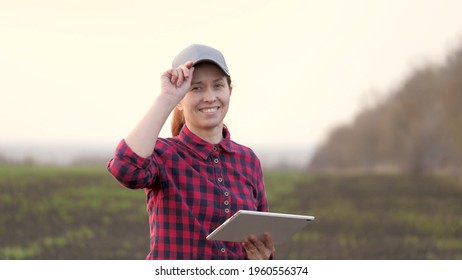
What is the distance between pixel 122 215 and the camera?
47.1 ft

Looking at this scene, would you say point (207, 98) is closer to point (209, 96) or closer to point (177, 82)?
point (209, 96)

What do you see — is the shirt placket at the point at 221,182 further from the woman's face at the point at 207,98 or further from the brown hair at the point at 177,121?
the brown hair at the point at 177,121

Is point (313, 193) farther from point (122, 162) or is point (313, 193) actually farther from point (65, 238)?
point (122, 162)

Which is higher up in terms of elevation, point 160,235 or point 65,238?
point 160,235

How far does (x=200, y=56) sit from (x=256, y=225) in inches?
20.8

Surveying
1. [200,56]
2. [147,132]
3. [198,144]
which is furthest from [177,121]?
[147,132]

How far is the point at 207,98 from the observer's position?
95.5 inches

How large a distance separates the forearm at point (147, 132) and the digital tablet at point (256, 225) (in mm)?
300

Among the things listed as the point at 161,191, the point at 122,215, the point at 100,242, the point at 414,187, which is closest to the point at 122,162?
the point at 161,191

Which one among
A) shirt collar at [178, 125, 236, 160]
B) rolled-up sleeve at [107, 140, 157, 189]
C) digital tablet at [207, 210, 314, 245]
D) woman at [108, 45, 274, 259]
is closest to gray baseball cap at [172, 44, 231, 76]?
woman at [108, 45, 274, 259]

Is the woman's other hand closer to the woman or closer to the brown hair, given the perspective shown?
the woman

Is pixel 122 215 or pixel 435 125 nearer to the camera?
pixel 122 215

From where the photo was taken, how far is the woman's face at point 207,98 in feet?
7.98

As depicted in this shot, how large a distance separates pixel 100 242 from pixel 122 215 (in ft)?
11.3
